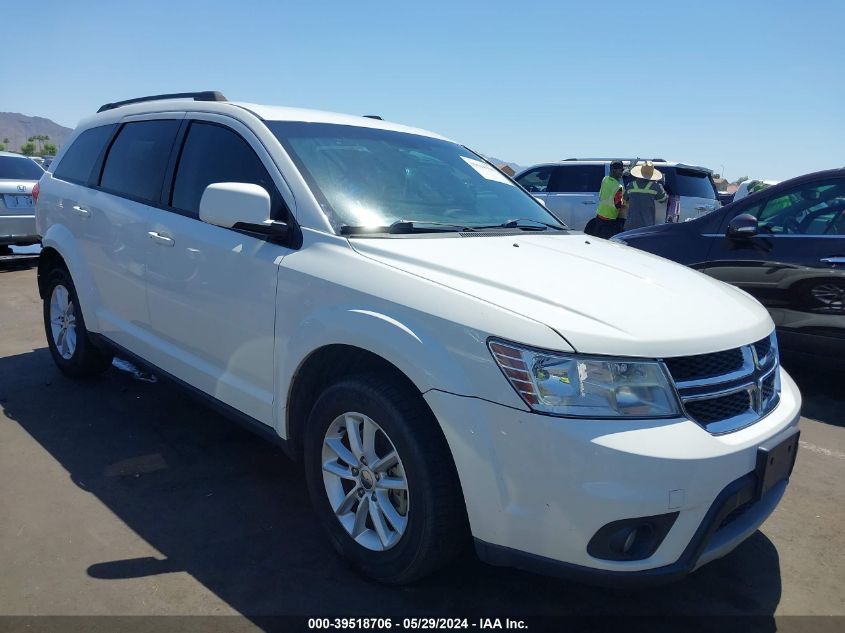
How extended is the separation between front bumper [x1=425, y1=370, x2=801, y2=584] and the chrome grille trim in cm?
6

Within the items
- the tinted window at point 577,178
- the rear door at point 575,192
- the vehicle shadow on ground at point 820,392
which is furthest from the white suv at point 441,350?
the tinted window at point 577,178

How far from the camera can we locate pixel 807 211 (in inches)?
196

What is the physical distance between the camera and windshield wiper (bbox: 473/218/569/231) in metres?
3.36

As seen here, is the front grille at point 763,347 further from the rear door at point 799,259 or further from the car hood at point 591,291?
the rear door at point 799,259

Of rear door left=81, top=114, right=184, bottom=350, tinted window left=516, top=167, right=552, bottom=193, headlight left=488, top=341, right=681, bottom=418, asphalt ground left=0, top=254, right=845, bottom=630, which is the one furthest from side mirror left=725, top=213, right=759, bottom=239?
tinted window left=516, top=167, right=552, bottom=193

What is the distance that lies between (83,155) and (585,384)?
4.06m

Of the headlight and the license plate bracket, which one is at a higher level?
the headlight

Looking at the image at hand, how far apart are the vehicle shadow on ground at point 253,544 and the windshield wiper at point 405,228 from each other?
1341mm

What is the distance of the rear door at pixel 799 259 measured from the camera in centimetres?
471

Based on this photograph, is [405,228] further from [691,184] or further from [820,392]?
[691,184]

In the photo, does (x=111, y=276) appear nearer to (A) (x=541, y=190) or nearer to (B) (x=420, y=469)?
(B) (x=420, y=469)

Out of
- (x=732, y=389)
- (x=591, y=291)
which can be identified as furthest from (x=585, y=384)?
(x=732, y=389)

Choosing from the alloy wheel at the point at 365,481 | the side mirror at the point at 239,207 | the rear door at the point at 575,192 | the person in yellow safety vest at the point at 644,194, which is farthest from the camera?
the rear door at the point at 575,192

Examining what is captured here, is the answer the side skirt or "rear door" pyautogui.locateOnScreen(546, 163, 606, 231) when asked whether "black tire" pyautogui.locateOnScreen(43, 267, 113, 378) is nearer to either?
the side skirt
